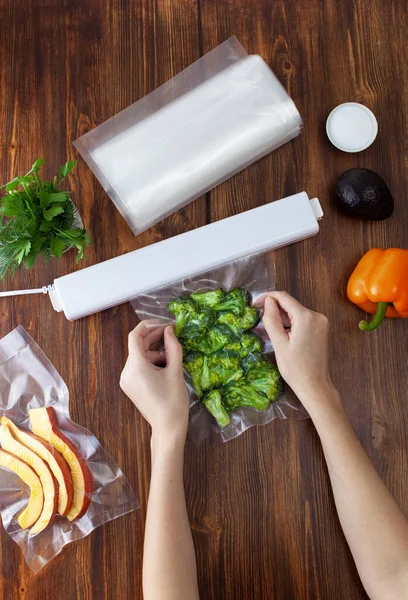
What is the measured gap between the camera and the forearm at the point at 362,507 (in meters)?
1.07

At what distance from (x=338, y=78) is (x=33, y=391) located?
1.02 metres

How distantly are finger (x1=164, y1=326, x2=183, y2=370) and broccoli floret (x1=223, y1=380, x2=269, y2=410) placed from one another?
0.14 meters

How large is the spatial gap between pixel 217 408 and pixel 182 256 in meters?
0.34

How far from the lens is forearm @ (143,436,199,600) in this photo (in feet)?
3.44

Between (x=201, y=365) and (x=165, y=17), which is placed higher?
(x=165, y=17)

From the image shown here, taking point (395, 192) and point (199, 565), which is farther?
point (395, 192)

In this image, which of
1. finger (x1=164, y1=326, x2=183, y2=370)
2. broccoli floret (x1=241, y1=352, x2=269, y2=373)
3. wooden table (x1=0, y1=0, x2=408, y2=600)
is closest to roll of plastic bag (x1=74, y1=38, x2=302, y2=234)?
wooden table (x1=0, y1=0, x2=408, y2=600)

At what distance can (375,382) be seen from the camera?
1288 millimetres

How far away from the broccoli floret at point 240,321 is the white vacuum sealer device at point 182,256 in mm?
118

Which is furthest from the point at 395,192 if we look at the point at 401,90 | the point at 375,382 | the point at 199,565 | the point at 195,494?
the point at 199,565

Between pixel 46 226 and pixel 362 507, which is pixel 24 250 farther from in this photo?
pixel 362 507

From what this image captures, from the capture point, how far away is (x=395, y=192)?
1334 mm

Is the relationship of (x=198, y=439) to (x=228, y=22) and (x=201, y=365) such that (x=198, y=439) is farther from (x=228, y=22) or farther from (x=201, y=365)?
(x=228, y=22)

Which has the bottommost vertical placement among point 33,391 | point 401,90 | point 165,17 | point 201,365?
point 201,365
